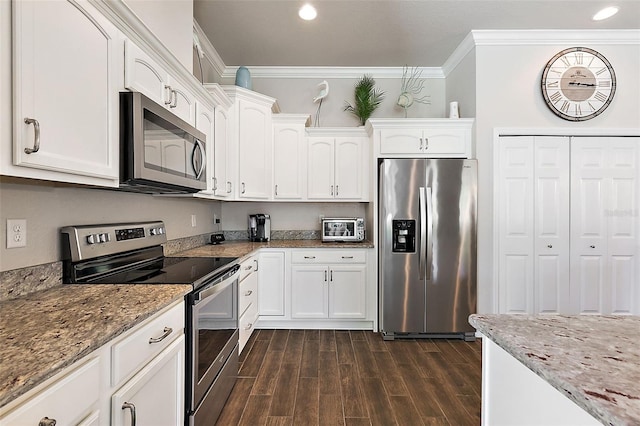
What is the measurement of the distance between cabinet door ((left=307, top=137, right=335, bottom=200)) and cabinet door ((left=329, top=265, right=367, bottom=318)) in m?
0.86

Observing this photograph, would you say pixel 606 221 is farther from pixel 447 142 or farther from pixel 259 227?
pixel 259 227

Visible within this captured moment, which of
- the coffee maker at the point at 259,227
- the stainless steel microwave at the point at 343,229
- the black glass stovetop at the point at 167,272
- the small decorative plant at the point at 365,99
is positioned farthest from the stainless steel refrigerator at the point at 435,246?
the black glass stovetop at the point at 167,272

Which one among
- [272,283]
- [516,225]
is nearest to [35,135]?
[272,283]

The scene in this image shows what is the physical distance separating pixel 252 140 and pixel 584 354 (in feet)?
10.6

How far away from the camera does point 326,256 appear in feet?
11.4

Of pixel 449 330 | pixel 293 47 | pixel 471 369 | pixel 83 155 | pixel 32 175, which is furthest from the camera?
pixel 293 47

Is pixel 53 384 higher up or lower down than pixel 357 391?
higher up

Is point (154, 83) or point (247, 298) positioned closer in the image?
point (154, 83)

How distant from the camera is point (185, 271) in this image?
189cm

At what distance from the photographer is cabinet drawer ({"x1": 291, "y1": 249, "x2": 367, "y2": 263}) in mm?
3475

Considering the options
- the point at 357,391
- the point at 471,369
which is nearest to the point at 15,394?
the point at 357,391

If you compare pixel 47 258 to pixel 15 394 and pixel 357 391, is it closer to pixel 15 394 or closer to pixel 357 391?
pixel 15 394

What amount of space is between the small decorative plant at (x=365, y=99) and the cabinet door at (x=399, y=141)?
554mm

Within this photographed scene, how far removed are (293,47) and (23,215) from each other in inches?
115
